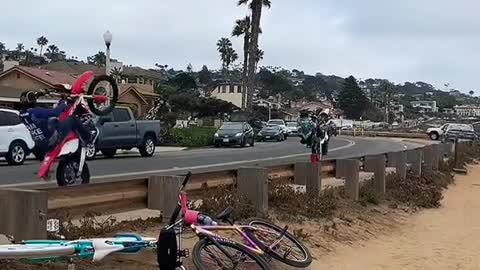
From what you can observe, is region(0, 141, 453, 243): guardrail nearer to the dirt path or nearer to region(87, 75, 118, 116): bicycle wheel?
the dirt path

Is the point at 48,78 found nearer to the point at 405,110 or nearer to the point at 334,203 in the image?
the point at 334,203

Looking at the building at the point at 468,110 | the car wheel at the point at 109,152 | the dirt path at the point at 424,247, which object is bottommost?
the dirt path at the point at 424,247

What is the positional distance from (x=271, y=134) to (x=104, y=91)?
4270 centimetres

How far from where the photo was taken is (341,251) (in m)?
9.91

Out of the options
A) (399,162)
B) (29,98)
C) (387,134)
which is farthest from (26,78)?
(29,98)

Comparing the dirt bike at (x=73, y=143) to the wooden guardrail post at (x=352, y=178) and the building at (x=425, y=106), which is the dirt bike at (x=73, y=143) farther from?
the building at (x=425, y=106)

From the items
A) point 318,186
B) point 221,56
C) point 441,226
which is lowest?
point 441,226

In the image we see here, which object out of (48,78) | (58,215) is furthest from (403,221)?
(48,78)

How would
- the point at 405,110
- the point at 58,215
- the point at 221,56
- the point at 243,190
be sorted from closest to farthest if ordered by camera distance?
1. the point at 58,215
2. the point at 243,190
3. the point at 221,56
4. the point at 405,110

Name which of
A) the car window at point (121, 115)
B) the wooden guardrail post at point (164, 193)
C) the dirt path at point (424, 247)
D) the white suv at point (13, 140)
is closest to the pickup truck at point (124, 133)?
the car window at point (121, 115)

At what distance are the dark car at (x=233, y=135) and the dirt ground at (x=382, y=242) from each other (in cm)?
2639

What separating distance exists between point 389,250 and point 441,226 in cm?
335

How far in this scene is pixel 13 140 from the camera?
2208cm

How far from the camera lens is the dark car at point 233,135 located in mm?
41406
